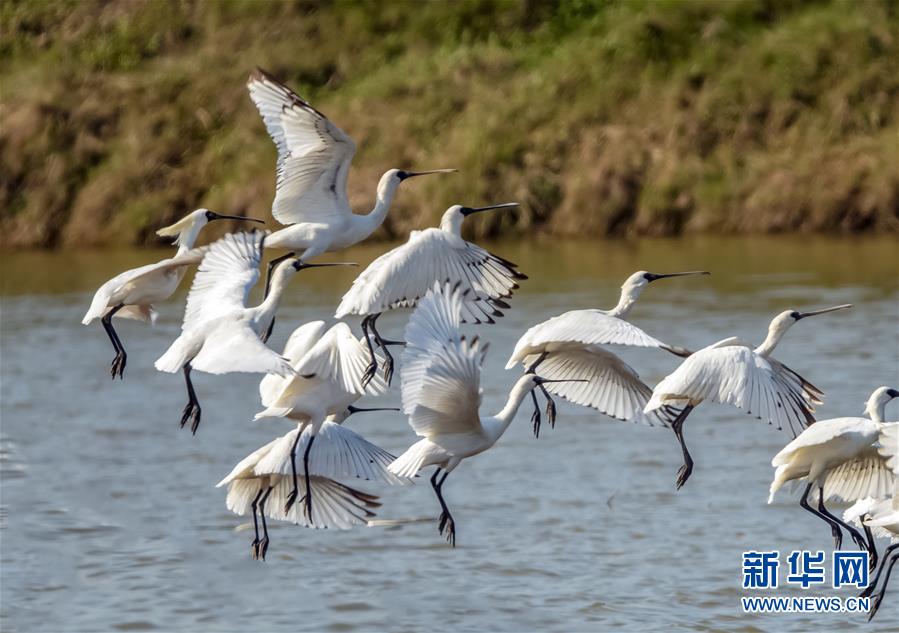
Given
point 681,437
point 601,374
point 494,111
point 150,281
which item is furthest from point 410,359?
point 494,111

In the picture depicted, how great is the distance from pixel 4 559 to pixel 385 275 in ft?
32.9

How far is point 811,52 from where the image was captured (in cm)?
4272

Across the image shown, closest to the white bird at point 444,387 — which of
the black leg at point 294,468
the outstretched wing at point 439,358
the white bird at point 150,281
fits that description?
the outstretched wing at point 439,358

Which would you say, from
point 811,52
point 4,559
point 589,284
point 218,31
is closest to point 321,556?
point 4,559

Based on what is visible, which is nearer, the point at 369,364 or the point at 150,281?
the point at 369,364

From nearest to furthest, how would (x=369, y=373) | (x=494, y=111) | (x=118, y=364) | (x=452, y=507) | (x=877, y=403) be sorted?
(x=369, y=373), (x=877, y=403), (x=118, y=364), (x=452, y=507), (x=494, y=111)

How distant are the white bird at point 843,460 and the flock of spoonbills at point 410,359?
1 centimetres

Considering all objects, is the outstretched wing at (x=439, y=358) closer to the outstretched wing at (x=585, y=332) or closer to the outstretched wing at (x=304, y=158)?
the outstretched wing at (x=585, y=332)

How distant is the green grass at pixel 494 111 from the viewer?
4078 cm

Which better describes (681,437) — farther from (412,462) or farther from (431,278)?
(431,278)

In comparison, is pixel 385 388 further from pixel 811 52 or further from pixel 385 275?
pixel 811 52

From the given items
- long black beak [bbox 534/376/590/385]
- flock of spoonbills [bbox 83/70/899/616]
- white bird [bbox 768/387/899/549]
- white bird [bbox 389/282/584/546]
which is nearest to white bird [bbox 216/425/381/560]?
flock of spoonbills [bbox 83/70/899/616]

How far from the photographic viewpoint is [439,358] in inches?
393

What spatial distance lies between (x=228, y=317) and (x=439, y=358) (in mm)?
1396
